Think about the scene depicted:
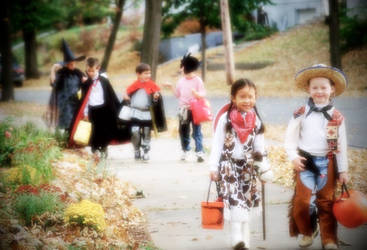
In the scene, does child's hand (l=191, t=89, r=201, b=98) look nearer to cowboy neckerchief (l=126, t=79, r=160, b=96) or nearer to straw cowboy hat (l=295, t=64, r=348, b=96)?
Result: cowboy neckerchief (l=126, t=79, r=160, b=96)

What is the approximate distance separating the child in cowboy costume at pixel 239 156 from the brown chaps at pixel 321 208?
30cm

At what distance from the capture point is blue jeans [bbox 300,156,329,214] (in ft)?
14.3

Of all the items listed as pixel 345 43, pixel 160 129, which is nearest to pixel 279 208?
pixel 160 129

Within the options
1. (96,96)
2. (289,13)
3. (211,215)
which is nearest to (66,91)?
(96,96)

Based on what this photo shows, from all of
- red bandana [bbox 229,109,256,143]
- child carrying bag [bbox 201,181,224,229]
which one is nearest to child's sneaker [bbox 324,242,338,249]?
child carrying bag [bbox 201,181,224,229]

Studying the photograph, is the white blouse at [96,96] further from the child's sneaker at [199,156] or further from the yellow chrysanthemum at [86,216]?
the yellow chrysanthemum at [86,216]

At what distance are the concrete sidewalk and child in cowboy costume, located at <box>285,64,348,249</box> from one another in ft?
0.80

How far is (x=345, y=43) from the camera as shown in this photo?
786 inches

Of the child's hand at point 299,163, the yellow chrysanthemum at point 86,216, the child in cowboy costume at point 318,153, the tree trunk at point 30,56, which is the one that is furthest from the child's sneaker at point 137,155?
the tree trunk at point 30,56

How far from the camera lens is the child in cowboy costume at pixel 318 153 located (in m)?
4.34

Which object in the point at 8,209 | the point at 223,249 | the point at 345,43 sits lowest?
the point at 223,249

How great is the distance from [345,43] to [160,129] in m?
12.9

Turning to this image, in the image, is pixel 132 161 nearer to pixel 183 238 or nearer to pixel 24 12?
pixel 183 238

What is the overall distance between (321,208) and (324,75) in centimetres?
103
